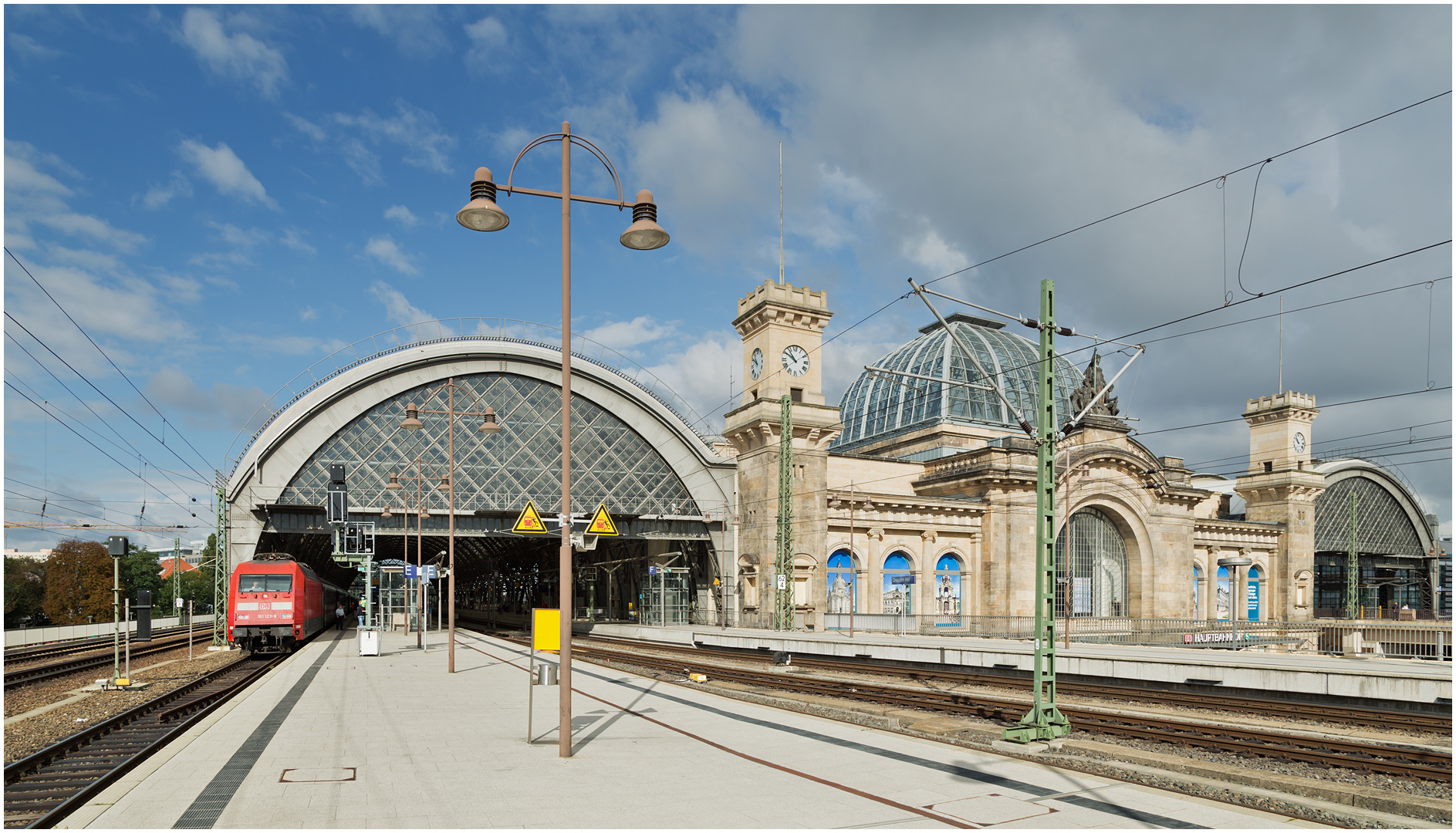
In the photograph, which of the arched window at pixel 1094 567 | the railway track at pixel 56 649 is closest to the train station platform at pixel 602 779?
the railway track at pixel 56 649

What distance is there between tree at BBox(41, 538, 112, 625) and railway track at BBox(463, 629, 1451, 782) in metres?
90.3

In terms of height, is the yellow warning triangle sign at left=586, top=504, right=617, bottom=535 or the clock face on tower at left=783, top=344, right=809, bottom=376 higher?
the clock face on tower at left=783, top=344, right=809, bottom=376

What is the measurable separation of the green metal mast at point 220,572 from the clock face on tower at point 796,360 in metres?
30.7

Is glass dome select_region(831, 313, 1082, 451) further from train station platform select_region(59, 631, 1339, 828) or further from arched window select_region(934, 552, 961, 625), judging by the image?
train station platform select_region(59, 631, 1339, 828)

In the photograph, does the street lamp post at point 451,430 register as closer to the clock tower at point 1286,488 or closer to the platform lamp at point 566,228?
the platform lamp at point 566,228

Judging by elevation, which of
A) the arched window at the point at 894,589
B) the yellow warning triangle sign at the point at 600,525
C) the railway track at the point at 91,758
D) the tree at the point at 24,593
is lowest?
the tree at the point at 24,593

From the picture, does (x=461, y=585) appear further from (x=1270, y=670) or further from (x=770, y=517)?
(x=1270, y=670)

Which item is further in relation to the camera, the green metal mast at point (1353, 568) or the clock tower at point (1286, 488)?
the clock tower at point (1286, 488)

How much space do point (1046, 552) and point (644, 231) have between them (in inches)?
335

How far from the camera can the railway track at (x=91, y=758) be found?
35.9 ft

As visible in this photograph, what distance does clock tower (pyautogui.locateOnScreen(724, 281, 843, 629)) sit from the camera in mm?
53062

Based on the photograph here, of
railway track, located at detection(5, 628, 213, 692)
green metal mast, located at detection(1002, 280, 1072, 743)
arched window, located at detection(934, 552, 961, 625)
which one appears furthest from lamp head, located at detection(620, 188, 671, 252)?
arched window, located at detection(934, 552, 961, 625)

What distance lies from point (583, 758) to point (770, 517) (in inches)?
1635

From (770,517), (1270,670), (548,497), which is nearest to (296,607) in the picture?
(548,497)
